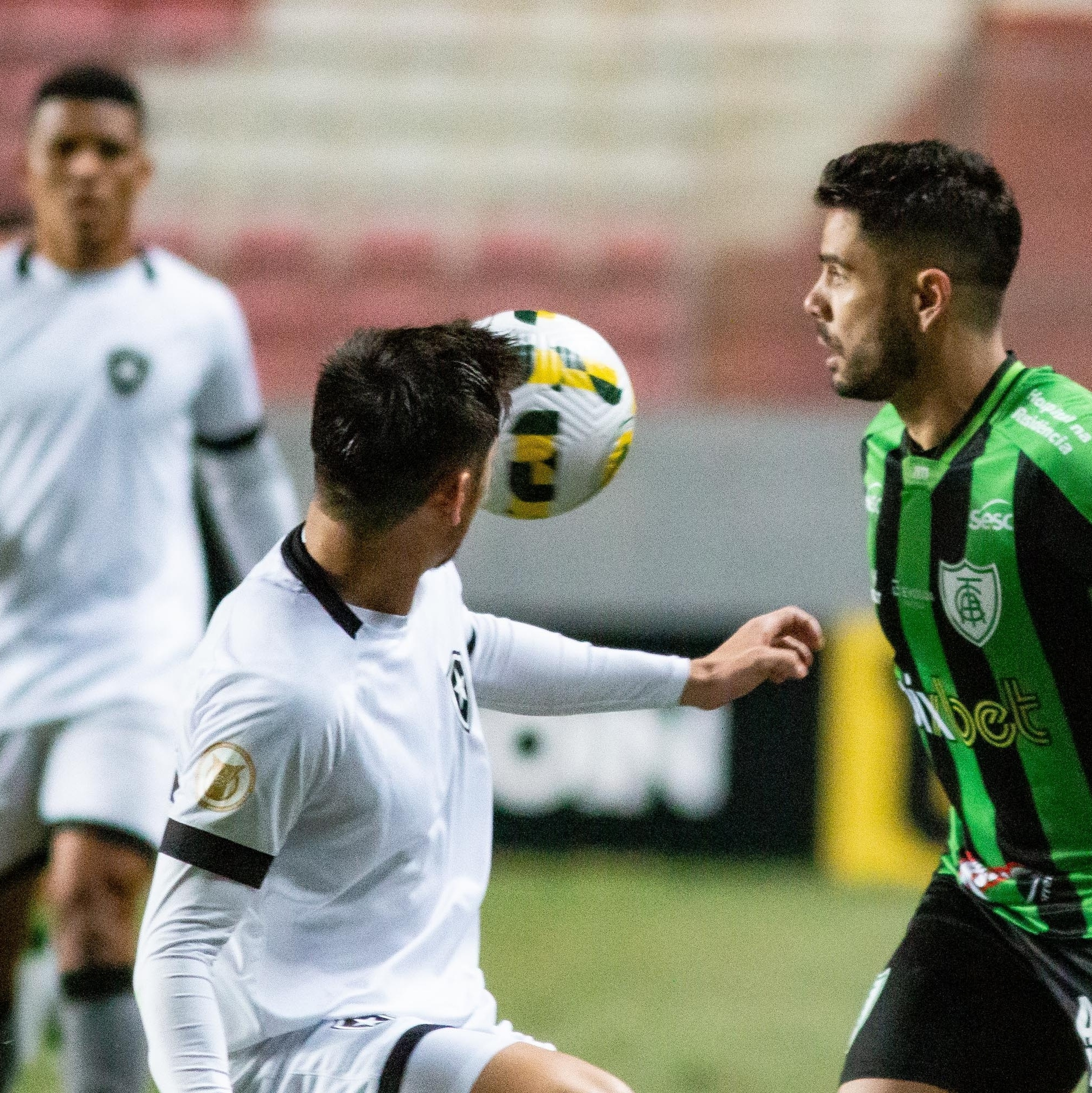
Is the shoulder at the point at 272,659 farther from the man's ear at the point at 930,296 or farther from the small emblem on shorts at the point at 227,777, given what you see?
the man's ear at the point at 930,296

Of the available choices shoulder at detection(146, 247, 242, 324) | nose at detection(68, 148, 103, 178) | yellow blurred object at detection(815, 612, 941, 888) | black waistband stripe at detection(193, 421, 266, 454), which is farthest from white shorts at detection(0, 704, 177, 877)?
yellow blurred object at detection(815, 612, 941, 888)

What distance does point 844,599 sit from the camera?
716cm

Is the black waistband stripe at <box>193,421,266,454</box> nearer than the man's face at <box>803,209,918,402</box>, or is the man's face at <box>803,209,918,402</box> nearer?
the man's face at <box>803,209,918,402</box>

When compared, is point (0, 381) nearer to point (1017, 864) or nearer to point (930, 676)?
point (930, 676)

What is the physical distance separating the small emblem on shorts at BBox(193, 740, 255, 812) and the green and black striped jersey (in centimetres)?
116

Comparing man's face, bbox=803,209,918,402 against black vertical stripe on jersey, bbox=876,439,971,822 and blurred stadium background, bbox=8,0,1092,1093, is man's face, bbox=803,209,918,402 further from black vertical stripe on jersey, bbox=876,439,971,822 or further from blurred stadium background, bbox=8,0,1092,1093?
blurred stadium background, bbox=8,0,1092,1093

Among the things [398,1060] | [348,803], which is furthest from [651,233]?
[398,1060]

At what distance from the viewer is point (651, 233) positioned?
28.9 ft

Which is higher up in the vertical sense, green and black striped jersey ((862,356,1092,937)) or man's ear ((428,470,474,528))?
man's ear ((428,470,474,528))

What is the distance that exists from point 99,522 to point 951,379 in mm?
1727

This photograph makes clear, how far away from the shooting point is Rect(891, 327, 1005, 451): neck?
2648 millimetres

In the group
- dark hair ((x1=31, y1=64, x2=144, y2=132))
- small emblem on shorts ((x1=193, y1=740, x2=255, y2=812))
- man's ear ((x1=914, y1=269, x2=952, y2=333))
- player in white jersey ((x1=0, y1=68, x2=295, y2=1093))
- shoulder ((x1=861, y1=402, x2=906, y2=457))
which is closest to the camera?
small emblem on shorts ((x1=193, y1=740, x2=255, y2=812))

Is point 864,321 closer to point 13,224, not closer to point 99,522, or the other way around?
point 99,522

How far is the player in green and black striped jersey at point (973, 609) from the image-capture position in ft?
8.23
